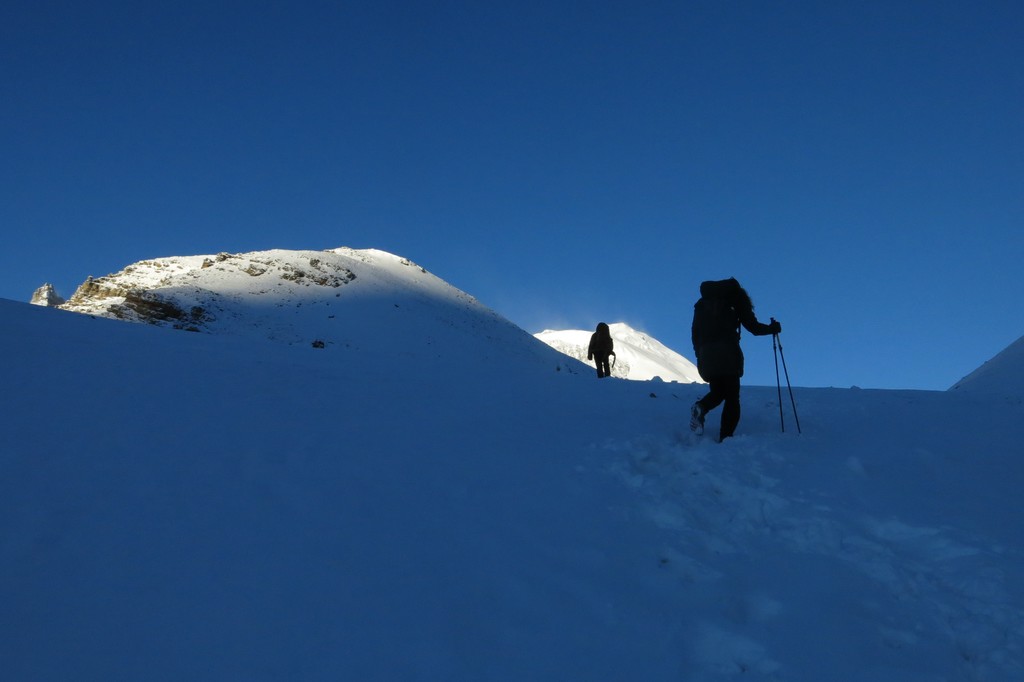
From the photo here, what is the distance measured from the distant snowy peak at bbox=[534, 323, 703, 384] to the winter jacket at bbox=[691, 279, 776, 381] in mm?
103042

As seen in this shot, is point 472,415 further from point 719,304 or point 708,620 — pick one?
point 708,620

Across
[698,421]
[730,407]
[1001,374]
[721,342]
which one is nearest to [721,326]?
[721,342]

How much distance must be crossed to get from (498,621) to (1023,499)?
5.67 metres

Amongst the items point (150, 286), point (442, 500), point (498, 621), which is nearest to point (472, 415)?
point (442, 500)

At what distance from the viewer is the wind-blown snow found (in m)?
4.29

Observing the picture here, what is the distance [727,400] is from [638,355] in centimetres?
14360

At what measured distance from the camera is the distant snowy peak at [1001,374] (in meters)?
A: 22.5

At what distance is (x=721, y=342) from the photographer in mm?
8602

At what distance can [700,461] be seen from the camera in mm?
7555

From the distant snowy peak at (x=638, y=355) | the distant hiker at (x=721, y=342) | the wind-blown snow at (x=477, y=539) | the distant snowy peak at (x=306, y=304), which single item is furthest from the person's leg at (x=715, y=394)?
the distant snowy peak at (x=638, y=355)

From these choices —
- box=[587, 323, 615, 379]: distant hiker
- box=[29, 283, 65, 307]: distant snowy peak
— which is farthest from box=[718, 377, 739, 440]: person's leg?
box=[29, 283, 65, 307]: distant snowy peak

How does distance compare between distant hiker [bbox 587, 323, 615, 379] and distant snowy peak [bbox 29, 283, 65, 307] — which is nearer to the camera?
distant hiker [bbox 587, 323, 615, 379]

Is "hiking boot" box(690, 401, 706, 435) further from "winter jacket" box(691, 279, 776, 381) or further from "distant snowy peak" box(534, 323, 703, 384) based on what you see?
"distant snowy peak" box(534, 323, 703, 384)

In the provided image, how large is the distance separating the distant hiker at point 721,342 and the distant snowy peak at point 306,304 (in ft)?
76.7
